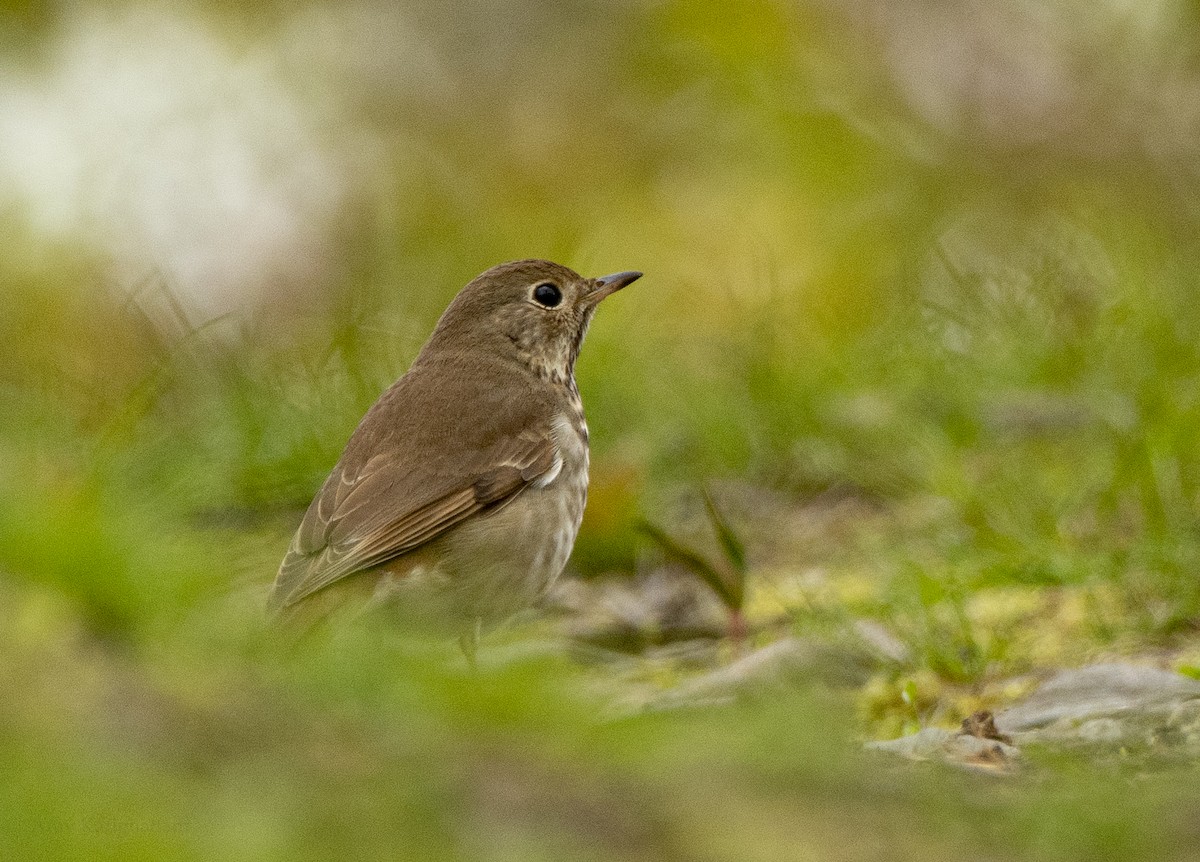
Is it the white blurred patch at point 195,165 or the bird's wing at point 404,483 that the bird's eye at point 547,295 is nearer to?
the bird's wing at point 404,483

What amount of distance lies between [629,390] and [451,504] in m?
2.03

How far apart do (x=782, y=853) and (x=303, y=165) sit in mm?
11441

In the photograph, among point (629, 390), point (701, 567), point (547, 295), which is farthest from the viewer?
point (629, 390)

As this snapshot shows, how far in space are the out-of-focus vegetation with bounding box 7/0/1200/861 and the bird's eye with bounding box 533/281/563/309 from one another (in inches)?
22.5

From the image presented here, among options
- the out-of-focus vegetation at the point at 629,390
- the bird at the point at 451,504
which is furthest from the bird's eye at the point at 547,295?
the out-of-focus vegetation at the point at 629,390

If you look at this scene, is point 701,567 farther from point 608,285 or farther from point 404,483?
point 608,285

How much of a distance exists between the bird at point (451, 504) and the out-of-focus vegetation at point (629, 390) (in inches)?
9.8

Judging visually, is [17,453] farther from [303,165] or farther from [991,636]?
[303,165]

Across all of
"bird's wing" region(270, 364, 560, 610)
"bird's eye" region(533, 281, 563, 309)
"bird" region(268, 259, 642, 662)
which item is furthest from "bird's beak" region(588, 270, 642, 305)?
"bird's wing" region(270, 364, 560, 610)

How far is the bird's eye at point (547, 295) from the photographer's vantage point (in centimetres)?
507

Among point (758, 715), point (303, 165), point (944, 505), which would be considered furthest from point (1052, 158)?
point (758, 715)

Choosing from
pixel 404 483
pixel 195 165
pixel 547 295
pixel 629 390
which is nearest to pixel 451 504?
pixel 404 483

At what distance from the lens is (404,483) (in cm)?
418

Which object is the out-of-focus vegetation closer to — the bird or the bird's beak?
the bird
